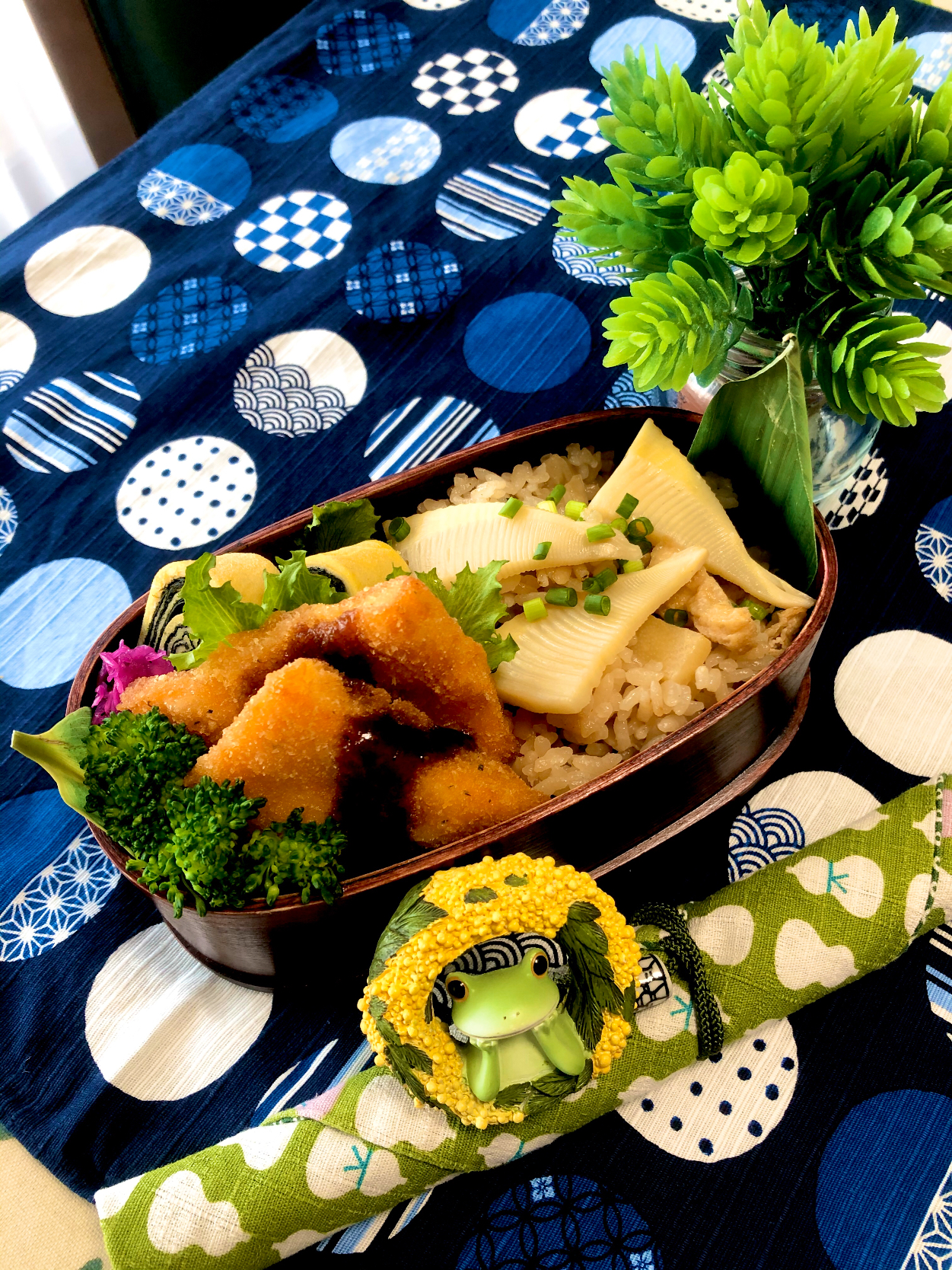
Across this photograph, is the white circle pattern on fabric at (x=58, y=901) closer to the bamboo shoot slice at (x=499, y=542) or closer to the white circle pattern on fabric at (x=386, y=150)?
the bamboo shoot slice at (x=499, y=542)

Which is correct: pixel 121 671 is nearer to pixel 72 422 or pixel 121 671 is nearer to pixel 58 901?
pixel 58 901

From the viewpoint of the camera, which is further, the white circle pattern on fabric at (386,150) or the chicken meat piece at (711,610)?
the white circle pattern on fabric at (386,150)

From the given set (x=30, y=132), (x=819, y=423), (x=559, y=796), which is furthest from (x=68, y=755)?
(x=30, y=132)

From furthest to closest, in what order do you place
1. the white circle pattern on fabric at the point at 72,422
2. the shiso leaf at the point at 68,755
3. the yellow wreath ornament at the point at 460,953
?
the white circle pattern on fabric at the point at 72,422 < the shiso leaf at the point at 68,755 < the yellow wreath ornament at the point at 460,953

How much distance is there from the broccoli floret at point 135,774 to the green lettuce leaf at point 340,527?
0.89 feet

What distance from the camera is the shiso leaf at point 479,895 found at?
27.2 inches

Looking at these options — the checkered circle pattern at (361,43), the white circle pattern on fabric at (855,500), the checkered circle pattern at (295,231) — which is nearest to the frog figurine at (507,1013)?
the white circle pattern on fabric at (855,500)

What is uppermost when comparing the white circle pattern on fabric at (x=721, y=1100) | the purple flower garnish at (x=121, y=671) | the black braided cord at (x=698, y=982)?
the purple flower garnish at (x=121, y=671)

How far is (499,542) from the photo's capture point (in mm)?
973

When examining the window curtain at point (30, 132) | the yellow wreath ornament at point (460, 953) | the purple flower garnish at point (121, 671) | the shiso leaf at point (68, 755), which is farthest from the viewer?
the window curtain at point (30, 132)

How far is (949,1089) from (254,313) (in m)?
1.31

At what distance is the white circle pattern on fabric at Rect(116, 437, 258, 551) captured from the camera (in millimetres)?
1272

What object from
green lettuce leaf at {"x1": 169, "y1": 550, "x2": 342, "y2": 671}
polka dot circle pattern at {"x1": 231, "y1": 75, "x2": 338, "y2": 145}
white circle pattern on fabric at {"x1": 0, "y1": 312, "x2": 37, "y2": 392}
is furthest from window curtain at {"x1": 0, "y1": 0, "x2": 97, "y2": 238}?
green lettuce leaf at {"x1": 169, "y1": 550, "x2": 342, "y2": 671}

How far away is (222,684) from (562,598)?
13.5 inches
